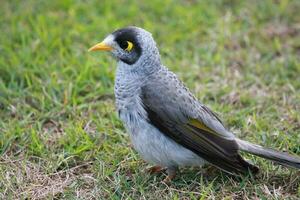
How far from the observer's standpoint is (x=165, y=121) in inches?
212

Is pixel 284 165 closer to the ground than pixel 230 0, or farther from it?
closer to the ground

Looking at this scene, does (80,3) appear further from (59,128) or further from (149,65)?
(149,65)

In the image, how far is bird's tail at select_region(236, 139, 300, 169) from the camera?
17.3 feet

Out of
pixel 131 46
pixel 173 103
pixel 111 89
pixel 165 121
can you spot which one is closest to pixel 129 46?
pixel 131 46

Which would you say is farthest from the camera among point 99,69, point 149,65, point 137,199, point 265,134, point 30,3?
point 30,3

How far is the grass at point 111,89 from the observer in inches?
215

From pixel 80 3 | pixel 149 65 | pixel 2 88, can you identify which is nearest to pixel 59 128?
pixel 2 88

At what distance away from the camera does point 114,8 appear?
852 centimetres

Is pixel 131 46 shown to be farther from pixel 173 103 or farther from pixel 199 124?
pixel 199 124

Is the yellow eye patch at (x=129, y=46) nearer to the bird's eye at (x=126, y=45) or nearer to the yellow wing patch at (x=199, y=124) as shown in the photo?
the bird's eye at (x=126, y=45)

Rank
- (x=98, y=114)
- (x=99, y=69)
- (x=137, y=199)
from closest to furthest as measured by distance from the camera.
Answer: (x=137, y=199) → (x=98, y=114) → (x=99, y=69)

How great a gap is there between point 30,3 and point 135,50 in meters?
3.24

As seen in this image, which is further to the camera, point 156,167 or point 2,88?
point 2,88

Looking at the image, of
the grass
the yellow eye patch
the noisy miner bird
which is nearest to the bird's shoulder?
the noisy miner bird
